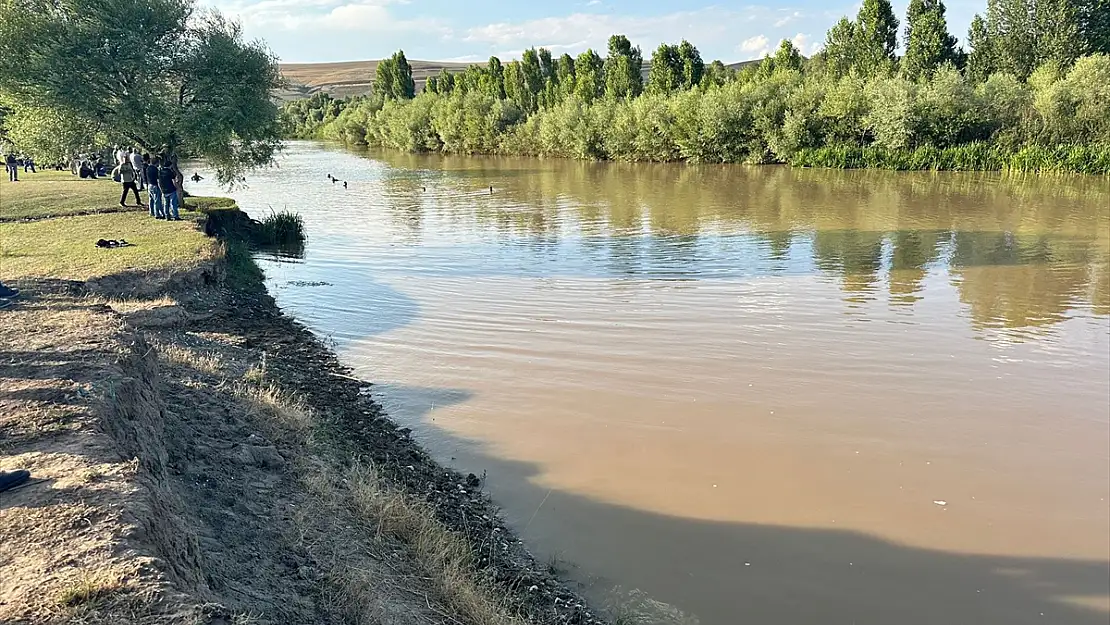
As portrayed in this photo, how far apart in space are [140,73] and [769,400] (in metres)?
19.0

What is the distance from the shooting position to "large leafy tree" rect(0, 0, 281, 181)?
1942 centimetres

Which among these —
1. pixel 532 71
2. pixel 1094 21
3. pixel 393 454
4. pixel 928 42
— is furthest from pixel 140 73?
pixel 532 71

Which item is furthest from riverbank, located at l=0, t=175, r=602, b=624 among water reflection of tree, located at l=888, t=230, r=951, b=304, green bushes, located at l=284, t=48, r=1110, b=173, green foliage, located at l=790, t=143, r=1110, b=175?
green bushes, located at l=284, t=48, r=1110, b=173

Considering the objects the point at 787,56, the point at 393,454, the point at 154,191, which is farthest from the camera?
the point at 787,56

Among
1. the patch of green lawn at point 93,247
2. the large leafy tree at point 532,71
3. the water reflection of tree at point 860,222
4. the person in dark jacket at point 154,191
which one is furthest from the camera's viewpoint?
the large leafy tree at point 532,71

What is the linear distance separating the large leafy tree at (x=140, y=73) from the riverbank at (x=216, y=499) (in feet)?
37.2

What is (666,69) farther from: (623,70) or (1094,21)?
(1094,21)

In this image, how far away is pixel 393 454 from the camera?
810cm

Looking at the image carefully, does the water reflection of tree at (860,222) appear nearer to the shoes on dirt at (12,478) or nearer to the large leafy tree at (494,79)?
the shoes on dirt at (12,478)

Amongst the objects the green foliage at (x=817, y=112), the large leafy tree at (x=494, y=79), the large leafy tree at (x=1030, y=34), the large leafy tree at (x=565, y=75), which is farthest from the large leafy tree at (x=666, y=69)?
the large leafy tree at (x=1030, y=34)

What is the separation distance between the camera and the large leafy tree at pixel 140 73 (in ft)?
63.7

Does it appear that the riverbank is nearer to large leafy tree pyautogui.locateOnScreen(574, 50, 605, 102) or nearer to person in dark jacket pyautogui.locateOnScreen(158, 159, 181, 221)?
person in dark jacket pyautogui.locateOnScreen(158, 159, 181, 221)

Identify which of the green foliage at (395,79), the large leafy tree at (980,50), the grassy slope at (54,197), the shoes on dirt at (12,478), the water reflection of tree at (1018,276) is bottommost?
the water reflection of tree at (1018,276)

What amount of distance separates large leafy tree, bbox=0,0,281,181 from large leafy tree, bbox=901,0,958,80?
157ft
